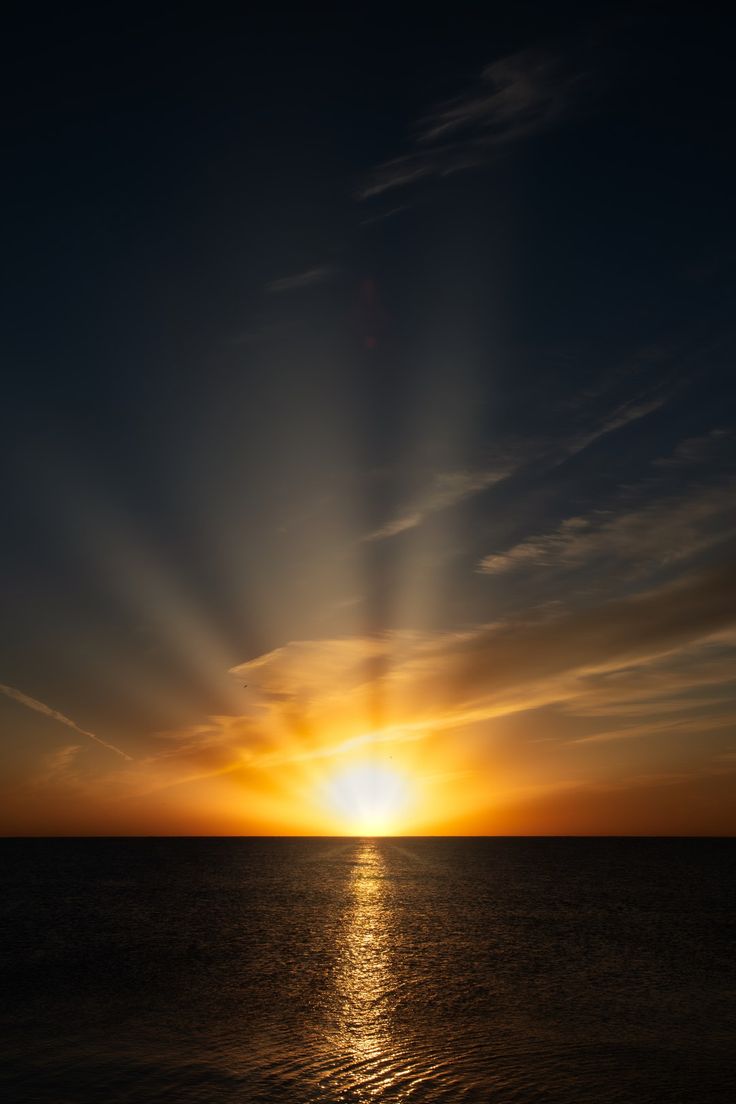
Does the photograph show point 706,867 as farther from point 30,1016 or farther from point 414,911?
point 30,1016

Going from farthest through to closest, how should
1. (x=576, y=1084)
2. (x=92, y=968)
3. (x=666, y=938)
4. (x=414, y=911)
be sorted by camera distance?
(x=414, y=911) < (x=666, y=938) < (x=92, y=968) < (x=576, y=1084)

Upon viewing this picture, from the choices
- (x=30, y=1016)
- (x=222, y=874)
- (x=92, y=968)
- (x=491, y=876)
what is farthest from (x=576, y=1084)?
(x=222, y=874)

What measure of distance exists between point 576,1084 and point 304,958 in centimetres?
2892

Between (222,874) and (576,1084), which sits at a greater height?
(222,874)

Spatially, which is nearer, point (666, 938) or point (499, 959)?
point (499, 959)

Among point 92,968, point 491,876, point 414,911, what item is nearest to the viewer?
point 92,968

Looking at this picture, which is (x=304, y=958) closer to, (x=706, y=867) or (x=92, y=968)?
(x=92, y=968)

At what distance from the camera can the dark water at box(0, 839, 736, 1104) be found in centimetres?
2452

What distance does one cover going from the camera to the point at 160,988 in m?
39.6

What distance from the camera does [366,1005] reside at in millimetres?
36094

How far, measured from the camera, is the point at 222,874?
146 meters

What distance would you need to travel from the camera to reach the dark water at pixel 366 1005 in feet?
80.4

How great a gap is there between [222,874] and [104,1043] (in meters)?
125

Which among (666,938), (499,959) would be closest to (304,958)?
(499,959)
